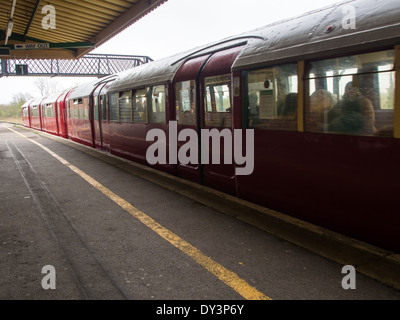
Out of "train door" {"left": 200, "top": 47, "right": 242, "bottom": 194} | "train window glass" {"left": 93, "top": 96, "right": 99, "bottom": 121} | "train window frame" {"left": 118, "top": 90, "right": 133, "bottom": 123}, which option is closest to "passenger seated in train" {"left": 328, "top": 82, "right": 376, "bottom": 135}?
"train door" {"left": 200, "top": 47, "right": 242, "bottom": 194}

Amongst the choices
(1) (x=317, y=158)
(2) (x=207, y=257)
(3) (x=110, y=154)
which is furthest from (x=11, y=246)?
(3) (x=110, y=154)

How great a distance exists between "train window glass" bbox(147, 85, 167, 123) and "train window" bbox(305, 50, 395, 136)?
165 inches

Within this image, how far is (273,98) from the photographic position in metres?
4.54

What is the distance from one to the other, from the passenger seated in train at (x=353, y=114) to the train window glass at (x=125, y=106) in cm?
686

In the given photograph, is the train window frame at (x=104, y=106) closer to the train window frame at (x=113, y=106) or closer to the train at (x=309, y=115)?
the train window frame at (x=113, y=106)

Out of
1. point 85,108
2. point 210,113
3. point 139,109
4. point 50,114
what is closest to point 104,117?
point 85,108

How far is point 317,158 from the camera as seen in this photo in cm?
397

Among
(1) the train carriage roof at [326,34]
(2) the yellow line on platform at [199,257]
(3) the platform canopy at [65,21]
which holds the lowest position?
(2) the yellow line on platform at [199,257]

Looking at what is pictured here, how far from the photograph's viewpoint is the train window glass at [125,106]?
961 cm

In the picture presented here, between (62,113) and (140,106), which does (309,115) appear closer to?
(140,106)

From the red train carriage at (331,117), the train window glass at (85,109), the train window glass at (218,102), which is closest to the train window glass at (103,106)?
the train window glass at (85,109)

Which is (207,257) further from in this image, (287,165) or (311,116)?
(311,116)

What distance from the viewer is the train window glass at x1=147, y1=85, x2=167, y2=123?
7640 mm

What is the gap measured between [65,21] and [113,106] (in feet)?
12.6
